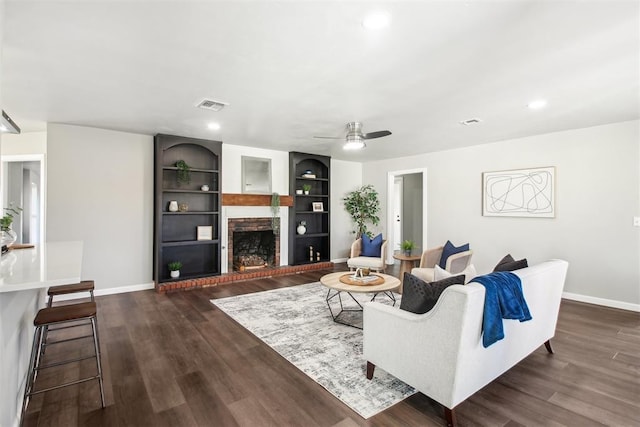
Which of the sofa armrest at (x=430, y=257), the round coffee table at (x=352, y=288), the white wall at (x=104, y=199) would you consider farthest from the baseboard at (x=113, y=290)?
the sofa armrest at (x=430, y=257)

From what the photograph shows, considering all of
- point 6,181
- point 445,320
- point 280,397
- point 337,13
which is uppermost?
point 337,13

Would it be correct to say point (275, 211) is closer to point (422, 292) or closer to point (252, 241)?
point (252, 241)

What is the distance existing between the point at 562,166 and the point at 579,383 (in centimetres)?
336

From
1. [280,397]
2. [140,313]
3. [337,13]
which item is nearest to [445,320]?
[280,397]

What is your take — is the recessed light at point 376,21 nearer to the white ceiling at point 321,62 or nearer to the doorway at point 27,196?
the white ceiling at point 321,62

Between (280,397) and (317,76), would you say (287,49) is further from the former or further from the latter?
(280,397)

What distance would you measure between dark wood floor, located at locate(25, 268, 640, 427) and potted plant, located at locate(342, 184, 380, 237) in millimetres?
4418

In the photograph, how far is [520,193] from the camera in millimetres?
5016

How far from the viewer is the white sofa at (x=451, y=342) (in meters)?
1.83

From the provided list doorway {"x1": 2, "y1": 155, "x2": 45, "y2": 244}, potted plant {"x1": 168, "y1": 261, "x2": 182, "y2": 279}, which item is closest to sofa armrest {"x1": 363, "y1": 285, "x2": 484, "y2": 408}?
potted plant {"x1": 168, "y1": 261, "x2": 182, "y2": 279}

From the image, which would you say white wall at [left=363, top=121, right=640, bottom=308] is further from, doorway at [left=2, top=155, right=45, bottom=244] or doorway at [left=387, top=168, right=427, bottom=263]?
doorway at [left=2, top=155, right=45, bottom=244]

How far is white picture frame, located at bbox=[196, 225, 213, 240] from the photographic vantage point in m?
5.51

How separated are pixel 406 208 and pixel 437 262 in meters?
3.35

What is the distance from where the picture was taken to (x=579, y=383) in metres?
2.41
